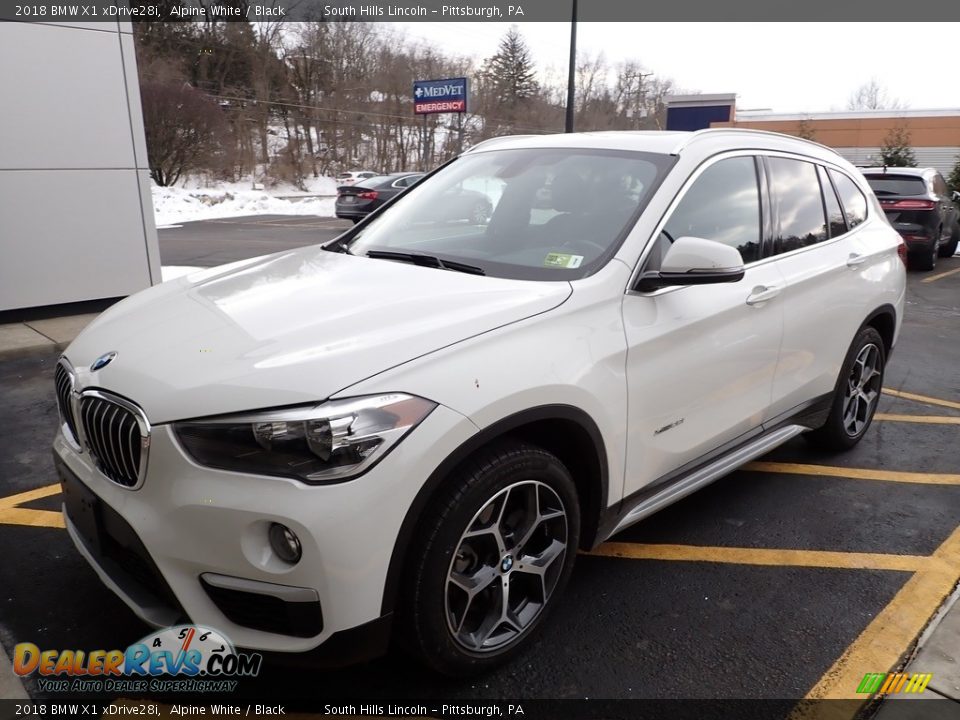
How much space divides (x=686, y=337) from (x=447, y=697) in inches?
62.9

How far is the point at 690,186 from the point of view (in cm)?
309

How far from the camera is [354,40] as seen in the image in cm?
5203

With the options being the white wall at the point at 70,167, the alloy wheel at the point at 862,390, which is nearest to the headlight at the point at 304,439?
the alloy wheel at the point at 862,390

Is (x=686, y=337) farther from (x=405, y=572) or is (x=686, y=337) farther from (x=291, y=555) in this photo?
(x=291, y=555)

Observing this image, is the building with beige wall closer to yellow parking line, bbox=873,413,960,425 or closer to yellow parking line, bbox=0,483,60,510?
yellow parking line, bbox=873,413,960,425

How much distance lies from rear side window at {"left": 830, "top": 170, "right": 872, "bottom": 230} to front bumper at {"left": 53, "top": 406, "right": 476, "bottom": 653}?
323cm

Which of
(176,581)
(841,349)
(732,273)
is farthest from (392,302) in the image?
(841,349)

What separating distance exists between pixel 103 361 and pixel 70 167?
21.6 ft

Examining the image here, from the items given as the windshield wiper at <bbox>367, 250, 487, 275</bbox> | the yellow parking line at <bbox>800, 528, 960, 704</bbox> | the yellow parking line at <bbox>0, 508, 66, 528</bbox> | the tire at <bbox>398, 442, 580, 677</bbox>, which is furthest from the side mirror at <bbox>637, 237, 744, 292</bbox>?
the yellow parking line at <bbox>0, 508, 66, 528</bbox>

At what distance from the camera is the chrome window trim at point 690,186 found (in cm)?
279

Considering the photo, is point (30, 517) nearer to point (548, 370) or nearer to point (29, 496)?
point (29, 496)

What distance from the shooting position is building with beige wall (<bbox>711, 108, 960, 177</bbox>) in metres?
39.5

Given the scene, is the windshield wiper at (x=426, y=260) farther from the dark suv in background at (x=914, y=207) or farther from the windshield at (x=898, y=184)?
the windshield at (x=898, y=184)

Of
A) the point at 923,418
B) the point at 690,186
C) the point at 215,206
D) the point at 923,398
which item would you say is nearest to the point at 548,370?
the point at 690,186
